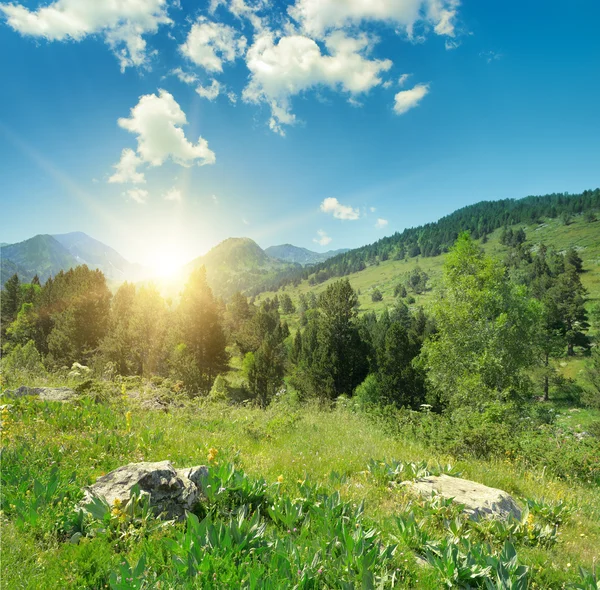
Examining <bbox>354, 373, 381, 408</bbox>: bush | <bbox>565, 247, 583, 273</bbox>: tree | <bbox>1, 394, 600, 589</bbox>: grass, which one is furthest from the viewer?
<bbox>565, 247, 583, 273</bbox>: tree

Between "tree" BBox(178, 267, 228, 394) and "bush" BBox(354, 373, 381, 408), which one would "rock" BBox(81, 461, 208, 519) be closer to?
"bush" BBox(354, 373, 381, 408)

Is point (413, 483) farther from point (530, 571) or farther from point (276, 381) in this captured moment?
point (276, 381)

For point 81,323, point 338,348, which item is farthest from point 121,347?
point 338,348

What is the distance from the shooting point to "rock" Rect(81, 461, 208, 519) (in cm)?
411

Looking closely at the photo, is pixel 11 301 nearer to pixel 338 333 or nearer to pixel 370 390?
pixel 338 333

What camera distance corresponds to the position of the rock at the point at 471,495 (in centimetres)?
510

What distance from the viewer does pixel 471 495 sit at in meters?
5.54

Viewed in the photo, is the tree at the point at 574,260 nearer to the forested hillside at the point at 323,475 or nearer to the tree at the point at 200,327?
the forested hillside at the point at 323,475

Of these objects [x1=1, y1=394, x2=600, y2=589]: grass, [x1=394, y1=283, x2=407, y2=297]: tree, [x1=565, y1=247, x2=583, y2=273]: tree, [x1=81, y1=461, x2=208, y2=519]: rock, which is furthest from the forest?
[x1=394, y1=283, x2=407, y2=297]: tree

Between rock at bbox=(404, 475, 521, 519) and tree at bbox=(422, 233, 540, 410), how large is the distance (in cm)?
1544

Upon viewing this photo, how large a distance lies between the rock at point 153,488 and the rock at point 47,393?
18.2ft

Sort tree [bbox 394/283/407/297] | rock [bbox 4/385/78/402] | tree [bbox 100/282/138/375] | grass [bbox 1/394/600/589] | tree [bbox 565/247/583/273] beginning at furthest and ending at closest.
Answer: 1. tree [bbox 394/283/407/297]
2. tree [bbox 565/247/583/273]
3. tree [bbox 100/282/138/375]
4. rock [bbox 4/385/78/402]
5. grass [bbox 1/394/600/589]

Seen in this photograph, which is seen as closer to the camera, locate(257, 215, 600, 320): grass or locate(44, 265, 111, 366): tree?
locate(44, 265, 111, 366): tree

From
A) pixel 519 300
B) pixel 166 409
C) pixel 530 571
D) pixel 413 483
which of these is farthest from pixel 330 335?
pixel 530 571
